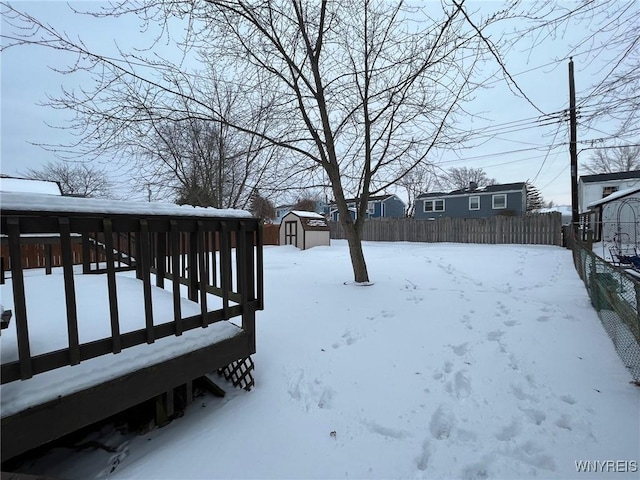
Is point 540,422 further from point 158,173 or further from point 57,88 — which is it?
point 158,173

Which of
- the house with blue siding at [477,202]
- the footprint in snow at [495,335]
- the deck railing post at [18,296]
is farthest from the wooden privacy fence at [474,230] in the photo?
the deck railing post at [18,296]

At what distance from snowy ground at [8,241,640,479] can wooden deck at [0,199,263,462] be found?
44 centimetres

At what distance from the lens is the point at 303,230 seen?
15352 mm

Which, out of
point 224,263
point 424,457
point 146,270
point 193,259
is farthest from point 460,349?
point 146,270

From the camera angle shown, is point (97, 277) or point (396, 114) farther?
point (396, 114)

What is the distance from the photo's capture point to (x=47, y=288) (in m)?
3.18

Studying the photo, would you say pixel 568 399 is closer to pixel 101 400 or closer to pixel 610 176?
pixel 101 400

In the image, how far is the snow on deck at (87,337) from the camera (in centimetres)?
171

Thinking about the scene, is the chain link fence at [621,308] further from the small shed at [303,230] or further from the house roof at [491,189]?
the house roof at [491,189]

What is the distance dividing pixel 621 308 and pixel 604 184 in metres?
21.9

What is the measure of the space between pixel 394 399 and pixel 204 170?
8.74m

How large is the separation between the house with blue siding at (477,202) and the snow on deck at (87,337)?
72.2 feet

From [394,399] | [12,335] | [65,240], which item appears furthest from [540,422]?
[12,335]

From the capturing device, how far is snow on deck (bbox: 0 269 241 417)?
171 cm
